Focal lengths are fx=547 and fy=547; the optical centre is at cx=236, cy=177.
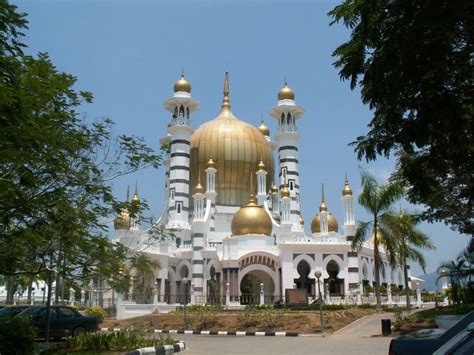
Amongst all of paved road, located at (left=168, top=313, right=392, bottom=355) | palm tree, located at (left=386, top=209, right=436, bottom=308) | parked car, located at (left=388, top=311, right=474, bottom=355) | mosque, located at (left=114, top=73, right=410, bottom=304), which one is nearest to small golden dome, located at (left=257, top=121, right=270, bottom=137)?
mosque, located at (left=114, top=73, right=410, bottom=304)

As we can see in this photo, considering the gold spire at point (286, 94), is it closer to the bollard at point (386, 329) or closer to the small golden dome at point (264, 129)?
the small golden dome at point (264, 129)

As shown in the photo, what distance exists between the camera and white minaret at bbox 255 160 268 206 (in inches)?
2133

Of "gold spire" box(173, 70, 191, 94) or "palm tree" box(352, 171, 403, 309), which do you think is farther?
"gold spire" box(173, 70, 191, 94)

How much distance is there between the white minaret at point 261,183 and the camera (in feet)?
178

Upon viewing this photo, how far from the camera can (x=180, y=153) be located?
52250 mm

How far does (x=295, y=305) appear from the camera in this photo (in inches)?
1345

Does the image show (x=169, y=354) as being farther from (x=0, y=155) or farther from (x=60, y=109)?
(x=0, y=155)

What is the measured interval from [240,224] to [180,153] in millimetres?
10683

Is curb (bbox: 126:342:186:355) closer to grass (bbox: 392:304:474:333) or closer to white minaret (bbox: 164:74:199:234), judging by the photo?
grass (bbox: 392:304:474:333)

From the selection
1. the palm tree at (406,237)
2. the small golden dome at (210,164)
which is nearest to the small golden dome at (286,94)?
the small golden dome at (210,164)

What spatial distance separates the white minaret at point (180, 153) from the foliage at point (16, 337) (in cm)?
3825

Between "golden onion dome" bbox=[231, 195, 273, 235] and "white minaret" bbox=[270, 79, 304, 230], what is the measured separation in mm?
7017

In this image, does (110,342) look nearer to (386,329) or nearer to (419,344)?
(419,344)

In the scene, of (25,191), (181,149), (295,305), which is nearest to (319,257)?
(295,305)
